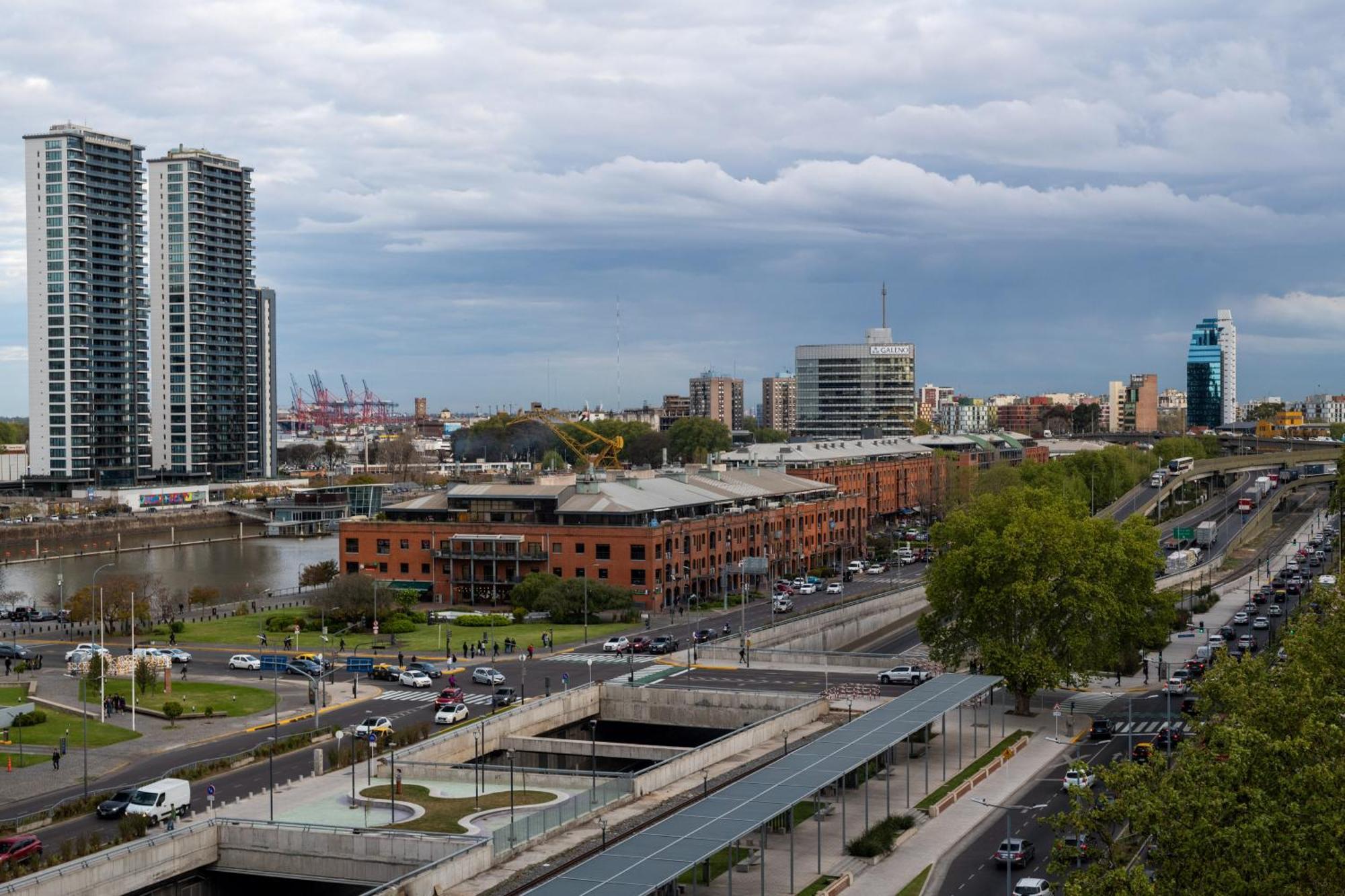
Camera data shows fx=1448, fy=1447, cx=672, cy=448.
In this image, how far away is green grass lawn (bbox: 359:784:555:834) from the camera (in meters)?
42.3

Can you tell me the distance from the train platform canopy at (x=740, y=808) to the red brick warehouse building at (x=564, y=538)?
151 ft

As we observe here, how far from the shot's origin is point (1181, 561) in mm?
114750

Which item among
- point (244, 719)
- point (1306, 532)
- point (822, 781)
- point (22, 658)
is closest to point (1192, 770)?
point (822, 781)

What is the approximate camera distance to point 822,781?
39.7 m

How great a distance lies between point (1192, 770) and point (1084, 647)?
33185mm

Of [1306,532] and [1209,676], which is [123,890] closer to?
[1209,676]

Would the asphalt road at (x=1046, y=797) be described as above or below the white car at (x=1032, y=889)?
below

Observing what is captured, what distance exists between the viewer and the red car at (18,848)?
40219 mm

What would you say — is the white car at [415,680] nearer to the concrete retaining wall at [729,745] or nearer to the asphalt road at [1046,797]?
the concrete retaining wall at [729,745]

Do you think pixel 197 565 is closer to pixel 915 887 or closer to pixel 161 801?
pixel 161 801

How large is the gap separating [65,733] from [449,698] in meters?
15.4

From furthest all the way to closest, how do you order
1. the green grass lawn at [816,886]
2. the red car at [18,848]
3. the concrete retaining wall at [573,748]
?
the concrete retaining wall at [573,748] < the red car at [18,848] < the green grass lawn at [816,886]

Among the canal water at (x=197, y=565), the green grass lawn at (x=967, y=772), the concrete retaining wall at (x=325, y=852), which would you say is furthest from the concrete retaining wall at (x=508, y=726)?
the canal water at (x=197, y=565)

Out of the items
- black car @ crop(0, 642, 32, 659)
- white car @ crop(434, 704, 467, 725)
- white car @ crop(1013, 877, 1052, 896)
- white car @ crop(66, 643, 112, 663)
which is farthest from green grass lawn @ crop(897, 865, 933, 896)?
black car @ crop(0, 642, 32, 659)
